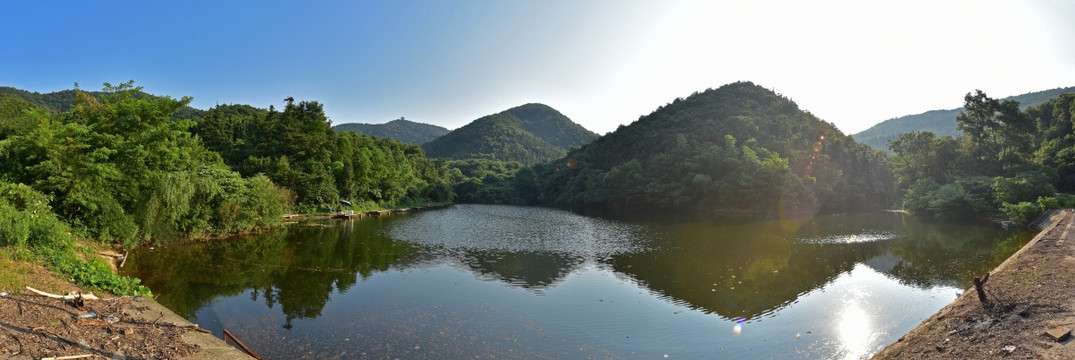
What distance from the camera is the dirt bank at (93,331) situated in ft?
22.1

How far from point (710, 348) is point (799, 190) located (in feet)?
178

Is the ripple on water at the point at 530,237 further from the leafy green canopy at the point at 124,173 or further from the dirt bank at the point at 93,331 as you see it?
the dirt bank at the point at 93,331

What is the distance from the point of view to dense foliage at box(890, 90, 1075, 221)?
122 feet

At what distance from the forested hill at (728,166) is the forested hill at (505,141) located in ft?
204

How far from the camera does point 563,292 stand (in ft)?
53.4

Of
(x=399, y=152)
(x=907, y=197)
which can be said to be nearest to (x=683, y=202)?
(x=907, y=197)

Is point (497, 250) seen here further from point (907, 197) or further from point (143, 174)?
point (907, 197)

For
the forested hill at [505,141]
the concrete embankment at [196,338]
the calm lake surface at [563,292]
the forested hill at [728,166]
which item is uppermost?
the forested hill at [505,141]

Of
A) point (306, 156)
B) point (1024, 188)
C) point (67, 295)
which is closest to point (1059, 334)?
point (67, 295)

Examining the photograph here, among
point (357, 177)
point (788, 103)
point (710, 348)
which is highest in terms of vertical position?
point (788, 103)

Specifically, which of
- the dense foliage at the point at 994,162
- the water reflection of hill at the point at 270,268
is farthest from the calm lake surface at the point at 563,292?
the dense foliage at the point at 994,162

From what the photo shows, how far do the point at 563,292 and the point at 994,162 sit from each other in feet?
192

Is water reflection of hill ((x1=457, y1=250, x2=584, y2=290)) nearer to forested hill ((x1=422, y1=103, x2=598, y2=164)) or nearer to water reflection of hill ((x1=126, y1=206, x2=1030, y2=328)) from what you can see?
water reflection of hill ((x1=126, y1=206, x2=1030, y2=328))

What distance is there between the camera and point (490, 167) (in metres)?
131
